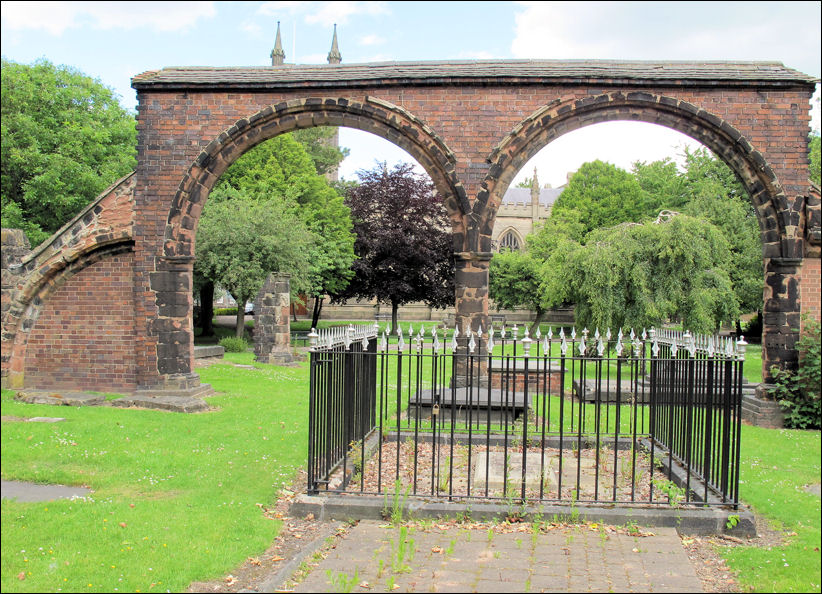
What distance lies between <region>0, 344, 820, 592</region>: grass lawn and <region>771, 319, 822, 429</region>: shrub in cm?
40

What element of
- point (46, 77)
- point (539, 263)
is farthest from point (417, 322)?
point (46, 77)

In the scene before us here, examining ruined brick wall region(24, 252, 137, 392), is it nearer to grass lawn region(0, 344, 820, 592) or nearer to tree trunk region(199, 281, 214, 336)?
grass lawn region(0, 344, 820, 592)

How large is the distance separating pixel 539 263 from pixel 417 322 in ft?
39.0

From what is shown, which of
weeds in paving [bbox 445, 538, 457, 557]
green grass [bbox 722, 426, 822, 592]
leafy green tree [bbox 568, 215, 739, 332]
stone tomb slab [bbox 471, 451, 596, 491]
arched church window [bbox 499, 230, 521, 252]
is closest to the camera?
green grass [bbox 722, 426, 822, 592]

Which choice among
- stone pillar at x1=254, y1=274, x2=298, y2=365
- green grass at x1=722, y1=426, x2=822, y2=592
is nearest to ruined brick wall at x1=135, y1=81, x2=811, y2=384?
green grass at x1=722, y1=426, x2=822, y2=592

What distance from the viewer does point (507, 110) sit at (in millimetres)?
11062

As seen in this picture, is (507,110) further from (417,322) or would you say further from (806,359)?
(417,322)

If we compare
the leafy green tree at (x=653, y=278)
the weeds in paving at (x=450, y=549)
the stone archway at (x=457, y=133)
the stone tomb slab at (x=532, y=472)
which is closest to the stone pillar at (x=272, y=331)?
the stone archway at (x=457, y=133)

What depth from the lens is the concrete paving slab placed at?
19.3 ft

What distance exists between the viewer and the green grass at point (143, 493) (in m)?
4.50

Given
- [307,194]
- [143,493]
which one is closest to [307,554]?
[143,493]

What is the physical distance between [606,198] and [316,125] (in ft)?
113

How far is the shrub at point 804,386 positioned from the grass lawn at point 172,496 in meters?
0.40

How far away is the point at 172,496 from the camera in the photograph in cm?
632
